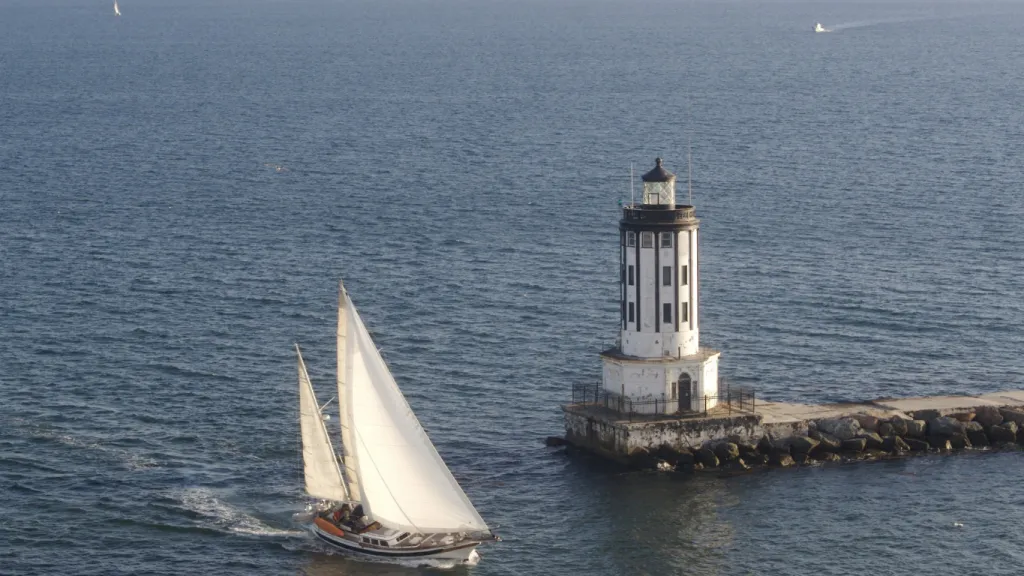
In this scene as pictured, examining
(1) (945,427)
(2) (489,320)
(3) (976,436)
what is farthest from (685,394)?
(2) (489,320)

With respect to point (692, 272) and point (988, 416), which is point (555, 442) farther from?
Answer: point (988, 416)

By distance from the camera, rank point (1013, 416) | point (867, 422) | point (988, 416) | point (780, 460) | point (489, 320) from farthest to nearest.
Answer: point (489, 320), point (1013, 416), point (988, 416), point (867, 422), point (780, 460)

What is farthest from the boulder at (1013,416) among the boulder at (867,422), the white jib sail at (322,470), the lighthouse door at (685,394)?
the white jib sail at (322,470)

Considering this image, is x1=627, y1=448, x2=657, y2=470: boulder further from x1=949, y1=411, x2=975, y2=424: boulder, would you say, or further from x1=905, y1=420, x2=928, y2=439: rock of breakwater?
x1=949, y1=411, x2=975, y2=424: boulder

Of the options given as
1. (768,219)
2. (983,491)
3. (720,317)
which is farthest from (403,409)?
(768,219)

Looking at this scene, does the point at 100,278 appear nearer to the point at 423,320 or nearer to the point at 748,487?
the point at 423,320

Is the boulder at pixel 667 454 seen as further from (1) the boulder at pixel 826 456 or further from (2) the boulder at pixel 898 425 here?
(2) the boulder at pixel 898 425
